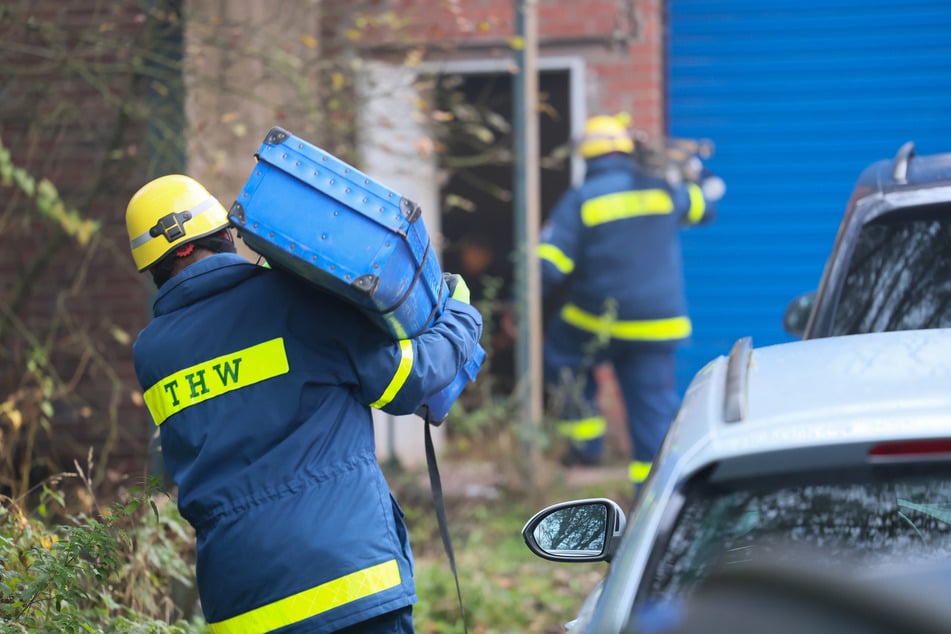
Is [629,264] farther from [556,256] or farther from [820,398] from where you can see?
[820,398]

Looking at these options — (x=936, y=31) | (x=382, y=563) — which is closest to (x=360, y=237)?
(x=382, y=563)

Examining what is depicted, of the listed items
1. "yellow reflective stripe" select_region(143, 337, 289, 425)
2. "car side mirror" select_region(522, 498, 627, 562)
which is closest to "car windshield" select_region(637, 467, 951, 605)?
"car side mirror" select_region(522, 498, 627, 562)

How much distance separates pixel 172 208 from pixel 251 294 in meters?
0.35

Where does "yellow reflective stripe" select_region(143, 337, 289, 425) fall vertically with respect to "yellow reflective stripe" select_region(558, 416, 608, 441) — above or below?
below

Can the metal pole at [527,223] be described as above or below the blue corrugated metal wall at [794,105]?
below

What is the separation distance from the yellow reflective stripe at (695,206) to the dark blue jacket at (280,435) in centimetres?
501

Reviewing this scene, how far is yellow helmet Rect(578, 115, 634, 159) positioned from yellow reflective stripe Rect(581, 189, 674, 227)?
277 mm

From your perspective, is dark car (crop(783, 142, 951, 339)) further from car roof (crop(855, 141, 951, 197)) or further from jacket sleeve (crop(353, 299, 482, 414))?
jacket sleeve (crop(353, 299, 482, 414))

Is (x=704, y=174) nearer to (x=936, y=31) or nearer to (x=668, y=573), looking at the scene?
(x=936, y=31)

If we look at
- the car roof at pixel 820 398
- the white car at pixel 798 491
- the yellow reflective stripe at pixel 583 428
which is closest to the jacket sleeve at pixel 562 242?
the yellow reflective stripe at pixel 583 428

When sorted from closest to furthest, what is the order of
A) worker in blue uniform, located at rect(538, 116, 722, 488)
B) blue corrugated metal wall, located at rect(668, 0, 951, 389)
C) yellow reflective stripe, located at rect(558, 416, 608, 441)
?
worker in blue uniform, located at rect(538, 116, 722, 488), yellow reflective stripe, located at rect(558, 416, 608, 441), blue corrugated metal wall, located at rect(668, 0, 951, 389)

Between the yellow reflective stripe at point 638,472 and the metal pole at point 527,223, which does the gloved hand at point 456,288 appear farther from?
the yellow reflective stripe at point 638,472

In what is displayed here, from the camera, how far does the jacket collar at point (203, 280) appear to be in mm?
3119

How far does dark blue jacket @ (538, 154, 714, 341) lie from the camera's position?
304 inches
